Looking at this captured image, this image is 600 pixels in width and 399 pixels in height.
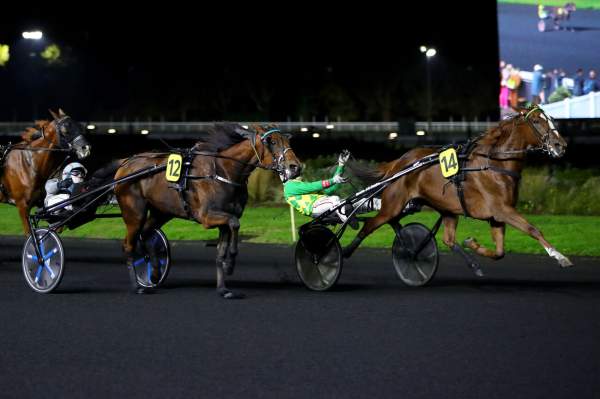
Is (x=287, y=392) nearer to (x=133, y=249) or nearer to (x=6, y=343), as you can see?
(x=6, y=343)

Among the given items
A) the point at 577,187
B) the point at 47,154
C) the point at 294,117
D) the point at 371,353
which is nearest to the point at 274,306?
the point at 371,353

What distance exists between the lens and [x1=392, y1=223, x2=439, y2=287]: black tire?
447 inches

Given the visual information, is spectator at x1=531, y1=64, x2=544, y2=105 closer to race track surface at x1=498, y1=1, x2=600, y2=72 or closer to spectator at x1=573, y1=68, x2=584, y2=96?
race track surface at x1=498, y1=1, x2=600, y2=72

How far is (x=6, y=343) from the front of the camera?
8641mm

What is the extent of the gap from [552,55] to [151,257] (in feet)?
60.0

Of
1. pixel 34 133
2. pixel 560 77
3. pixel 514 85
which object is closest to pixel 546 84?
pixel 560 77

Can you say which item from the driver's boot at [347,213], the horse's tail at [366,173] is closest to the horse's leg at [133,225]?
the driver's boot at [347,213]

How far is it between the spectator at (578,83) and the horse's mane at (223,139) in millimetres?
17514

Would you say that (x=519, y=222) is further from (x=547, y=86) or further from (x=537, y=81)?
(x=537, y=81)

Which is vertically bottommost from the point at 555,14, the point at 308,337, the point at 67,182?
the point at 308,337

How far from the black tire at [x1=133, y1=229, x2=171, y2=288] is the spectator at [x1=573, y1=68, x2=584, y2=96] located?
17.5 metres

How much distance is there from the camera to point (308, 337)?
8727 millimetres

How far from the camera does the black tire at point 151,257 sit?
1169cm

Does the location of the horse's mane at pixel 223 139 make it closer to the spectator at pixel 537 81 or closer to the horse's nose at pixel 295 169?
the horse's nose at pixel 295 169
